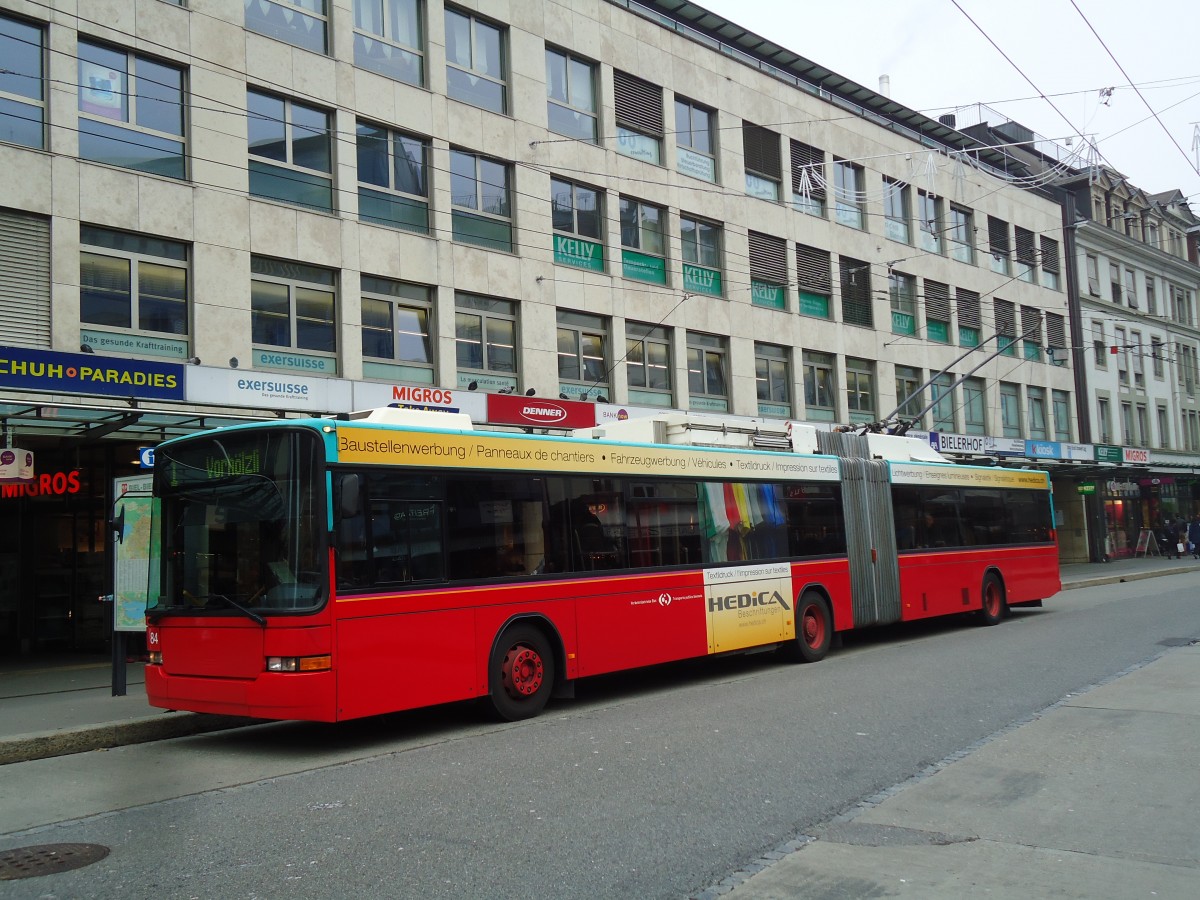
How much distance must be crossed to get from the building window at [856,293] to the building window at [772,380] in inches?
129

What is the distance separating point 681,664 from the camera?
15703mm

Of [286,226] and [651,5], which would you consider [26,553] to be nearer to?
[286,226]

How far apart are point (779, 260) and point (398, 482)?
69.4 ft

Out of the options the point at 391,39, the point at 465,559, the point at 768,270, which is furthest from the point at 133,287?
the point at 768,270

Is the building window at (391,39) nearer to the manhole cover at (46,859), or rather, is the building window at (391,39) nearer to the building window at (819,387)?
the building window at (819,387)

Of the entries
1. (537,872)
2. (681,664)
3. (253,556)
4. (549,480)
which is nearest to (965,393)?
(681,664)

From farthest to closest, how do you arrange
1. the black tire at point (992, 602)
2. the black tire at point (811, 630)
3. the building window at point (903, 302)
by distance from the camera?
1. the building window at point (903, 302)
2. the black tire at point (992, 602)
3. the black tire at point (811, 630)

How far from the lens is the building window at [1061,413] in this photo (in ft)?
139

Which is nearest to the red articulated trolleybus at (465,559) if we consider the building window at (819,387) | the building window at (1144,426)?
the building window at (819,387)

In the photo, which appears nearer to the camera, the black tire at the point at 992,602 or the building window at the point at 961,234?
the black tire at the point at 992,602

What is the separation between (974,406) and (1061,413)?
24.2ft

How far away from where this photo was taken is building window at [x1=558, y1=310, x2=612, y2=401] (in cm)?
2336

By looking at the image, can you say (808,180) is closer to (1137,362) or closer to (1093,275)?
(1093,275)

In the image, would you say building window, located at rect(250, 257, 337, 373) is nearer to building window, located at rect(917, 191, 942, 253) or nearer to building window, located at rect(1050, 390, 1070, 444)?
building window, located at rect(917, 191, 942, 253)
